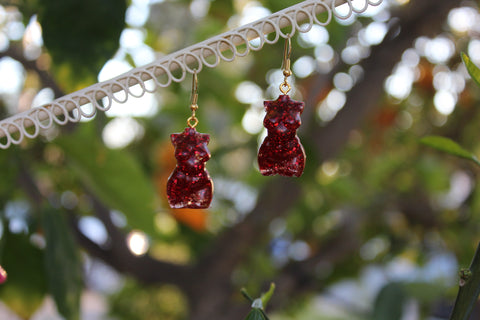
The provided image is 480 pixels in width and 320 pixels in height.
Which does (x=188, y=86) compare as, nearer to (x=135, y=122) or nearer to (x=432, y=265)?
(x=135, y=122)

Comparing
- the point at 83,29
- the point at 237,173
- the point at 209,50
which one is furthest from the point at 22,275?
the point at 237,173

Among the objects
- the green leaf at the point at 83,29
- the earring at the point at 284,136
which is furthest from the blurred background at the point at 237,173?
the earring at the point at 284,136

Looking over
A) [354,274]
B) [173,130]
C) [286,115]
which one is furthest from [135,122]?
[286,115]

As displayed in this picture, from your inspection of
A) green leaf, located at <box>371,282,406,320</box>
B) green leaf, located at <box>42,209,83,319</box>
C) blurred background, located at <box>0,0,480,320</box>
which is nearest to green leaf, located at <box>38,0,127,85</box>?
blurred background, located at <box>0,0,480,320</box>

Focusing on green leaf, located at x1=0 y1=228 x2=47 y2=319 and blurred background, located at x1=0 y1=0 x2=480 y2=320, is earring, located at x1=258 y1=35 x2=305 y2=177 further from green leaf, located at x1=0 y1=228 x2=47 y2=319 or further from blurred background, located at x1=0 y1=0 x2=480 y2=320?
green leaf, located at x1=0 y1=228 x2=47 y2=319

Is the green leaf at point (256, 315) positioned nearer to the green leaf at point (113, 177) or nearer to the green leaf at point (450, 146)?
the green leaf at point (450, 146)

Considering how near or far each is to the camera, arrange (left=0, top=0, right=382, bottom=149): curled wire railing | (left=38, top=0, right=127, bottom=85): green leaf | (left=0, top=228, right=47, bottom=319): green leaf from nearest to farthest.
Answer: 1. (left=0, top=0, right=382, bottom=149): curled wire railing
2. (left=38, top=0, right=127, bottom=85): green leaf
3. (left=0, top=228, right=47, bottom=319): green leaf
